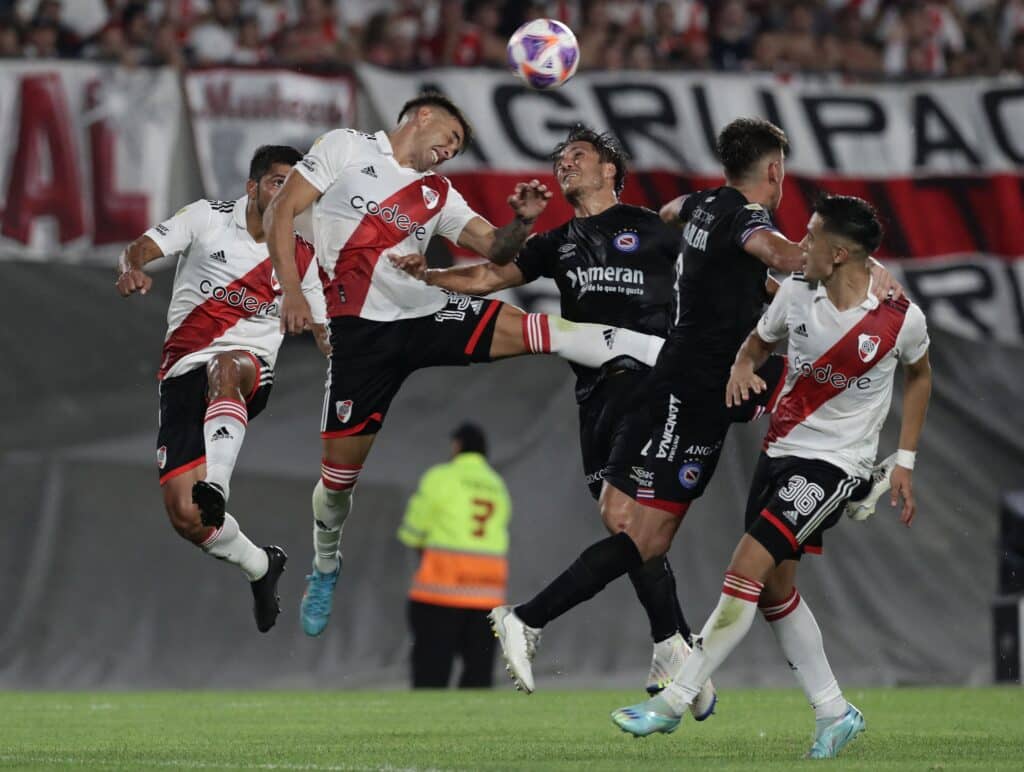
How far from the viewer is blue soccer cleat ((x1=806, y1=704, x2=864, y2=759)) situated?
7383mm

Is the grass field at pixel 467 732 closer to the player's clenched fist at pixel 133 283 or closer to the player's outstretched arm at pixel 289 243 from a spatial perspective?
the player's outstretched arm at pixel 289 243

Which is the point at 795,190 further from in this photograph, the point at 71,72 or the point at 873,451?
the point at 873,451

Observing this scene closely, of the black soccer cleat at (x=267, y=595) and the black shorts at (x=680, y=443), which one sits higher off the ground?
the black shorts at (x=680, y=443)

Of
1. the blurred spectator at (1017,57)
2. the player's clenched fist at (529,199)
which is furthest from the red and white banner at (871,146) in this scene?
the player's clenched fist at (529,199)

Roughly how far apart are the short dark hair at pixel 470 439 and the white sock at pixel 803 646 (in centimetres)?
575

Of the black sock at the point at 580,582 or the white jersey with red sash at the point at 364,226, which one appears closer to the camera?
the black sock at the point at 580,582

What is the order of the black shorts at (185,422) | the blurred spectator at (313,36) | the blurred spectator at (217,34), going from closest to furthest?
the black shorts at (185,422)
the blurred spectator at (313,36)
the blurred spectator at (217,34)

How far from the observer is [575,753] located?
7.49 meters

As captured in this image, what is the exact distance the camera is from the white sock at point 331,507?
9086 mm

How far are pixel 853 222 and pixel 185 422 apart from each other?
13.9ft

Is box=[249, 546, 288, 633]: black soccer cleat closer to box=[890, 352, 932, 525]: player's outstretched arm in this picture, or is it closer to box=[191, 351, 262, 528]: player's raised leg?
box=[191, 351, 262, 528]: player's raised leg

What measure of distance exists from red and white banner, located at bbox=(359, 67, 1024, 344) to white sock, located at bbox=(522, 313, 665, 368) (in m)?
5.31

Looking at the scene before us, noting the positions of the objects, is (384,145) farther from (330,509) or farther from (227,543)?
(227,543)

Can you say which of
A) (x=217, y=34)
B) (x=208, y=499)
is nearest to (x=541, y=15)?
(x=217, y=34)
